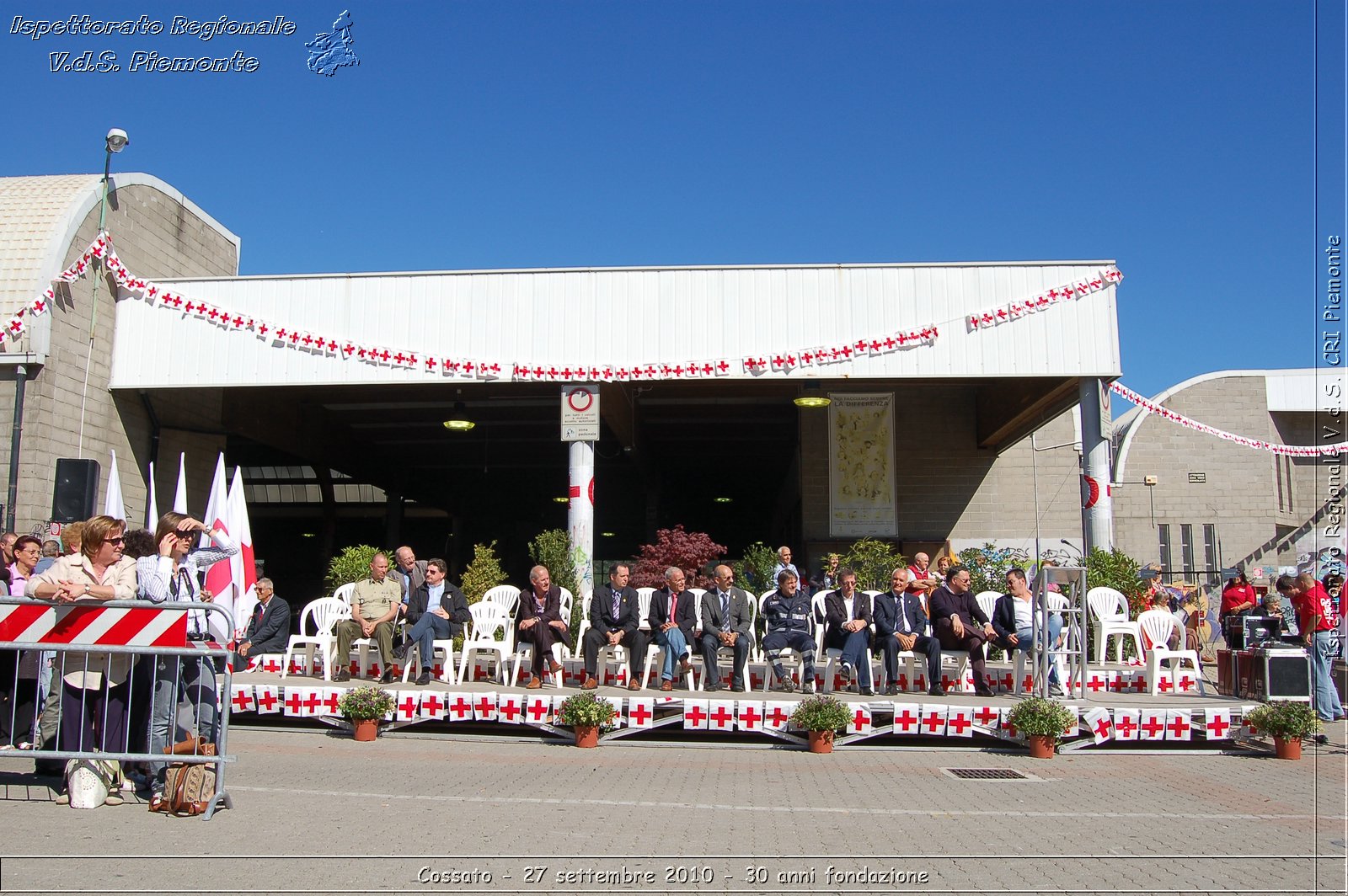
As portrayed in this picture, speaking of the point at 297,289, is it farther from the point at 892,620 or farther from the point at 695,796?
the point at 695,796

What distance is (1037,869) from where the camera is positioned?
490cm

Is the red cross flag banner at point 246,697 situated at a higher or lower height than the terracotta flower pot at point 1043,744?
higher

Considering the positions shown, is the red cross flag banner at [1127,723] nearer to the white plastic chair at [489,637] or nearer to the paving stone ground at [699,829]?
the paving stone ground at [699,829]

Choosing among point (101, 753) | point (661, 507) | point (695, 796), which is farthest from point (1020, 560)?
point (661, 507)

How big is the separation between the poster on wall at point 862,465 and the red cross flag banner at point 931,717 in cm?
803

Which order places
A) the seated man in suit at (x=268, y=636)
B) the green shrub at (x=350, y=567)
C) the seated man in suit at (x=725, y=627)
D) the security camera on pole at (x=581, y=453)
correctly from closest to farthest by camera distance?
the seated man in suit at (x=725, y=627) → the seated man in suit at (x=268, y=636) → the green shrub at (x=350, y=567) → the security camera on pole at (x=581, y=453)

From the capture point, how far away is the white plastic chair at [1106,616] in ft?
36.3

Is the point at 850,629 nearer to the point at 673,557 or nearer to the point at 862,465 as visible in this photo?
the point at 673,557

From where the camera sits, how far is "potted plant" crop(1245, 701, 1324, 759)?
8.59 meters

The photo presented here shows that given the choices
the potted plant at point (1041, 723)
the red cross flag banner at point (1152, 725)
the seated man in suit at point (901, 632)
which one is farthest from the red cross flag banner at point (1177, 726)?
the seated man in suit at point (901, 632)

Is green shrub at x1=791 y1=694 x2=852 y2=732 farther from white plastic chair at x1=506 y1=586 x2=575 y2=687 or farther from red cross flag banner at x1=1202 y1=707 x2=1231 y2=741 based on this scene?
red cross flag banner at x1=1202 y1=707 x2=1231 y2=741

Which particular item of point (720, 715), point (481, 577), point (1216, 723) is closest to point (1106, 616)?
point (1216, 723)

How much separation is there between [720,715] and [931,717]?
1.84 meters

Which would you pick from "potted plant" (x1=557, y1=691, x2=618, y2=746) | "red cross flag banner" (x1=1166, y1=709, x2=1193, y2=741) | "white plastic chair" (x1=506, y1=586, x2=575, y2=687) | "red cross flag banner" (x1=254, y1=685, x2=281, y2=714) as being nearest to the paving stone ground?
"potted plant" (x1=557, y1=691, x2=618, y2=746)
